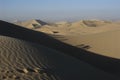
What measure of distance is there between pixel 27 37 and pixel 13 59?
508 inches

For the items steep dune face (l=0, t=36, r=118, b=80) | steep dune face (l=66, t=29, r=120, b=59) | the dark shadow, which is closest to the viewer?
steep dune face (l=0, t=36, r=118, b=80)

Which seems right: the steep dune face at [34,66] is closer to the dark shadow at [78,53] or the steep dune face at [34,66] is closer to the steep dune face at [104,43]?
the dark shadow at [78,53]

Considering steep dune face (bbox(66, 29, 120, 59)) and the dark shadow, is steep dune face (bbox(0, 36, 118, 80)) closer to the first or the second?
the dark shadow

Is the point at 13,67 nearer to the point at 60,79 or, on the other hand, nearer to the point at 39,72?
the point at 39,72

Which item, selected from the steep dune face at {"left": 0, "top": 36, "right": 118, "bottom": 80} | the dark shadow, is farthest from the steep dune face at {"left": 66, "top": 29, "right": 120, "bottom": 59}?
the steep dune face at {"left": 0, "top": 36, "right": 118, "bottom": 80}

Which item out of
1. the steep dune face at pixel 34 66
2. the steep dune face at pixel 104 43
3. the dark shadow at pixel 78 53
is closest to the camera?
the steep dune face at pixel 34 66

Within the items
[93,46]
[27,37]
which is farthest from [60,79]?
[93,46]

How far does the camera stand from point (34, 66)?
10.6 metres

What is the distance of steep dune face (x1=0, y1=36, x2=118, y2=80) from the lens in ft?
31.9

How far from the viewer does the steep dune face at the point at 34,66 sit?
382 inches

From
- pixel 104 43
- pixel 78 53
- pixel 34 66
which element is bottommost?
pixel 34 66

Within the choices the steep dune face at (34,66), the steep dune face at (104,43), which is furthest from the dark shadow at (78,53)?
the steep dune face at (34,66)

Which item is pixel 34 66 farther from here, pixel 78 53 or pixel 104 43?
pixel 104 43

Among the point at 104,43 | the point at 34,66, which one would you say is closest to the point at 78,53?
the point at 104,43
